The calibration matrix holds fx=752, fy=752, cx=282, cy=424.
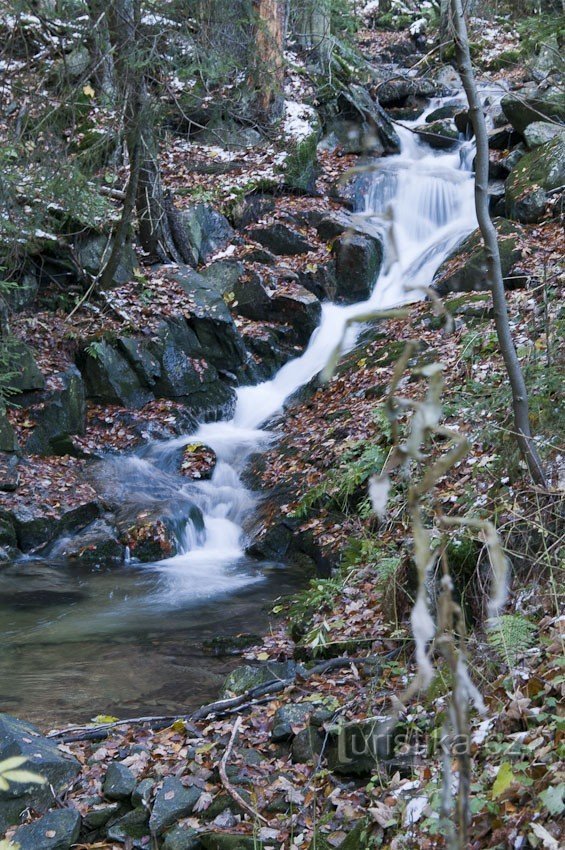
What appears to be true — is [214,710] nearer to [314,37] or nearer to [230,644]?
[230,644]

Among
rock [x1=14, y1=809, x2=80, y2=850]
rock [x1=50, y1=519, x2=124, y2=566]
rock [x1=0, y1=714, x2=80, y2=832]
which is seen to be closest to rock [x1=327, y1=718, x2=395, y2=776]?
rock [x1=14, y1=809, x2=80, y2=850]

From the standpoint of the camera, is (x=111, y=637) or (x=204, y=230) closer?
(x=111, y=637)

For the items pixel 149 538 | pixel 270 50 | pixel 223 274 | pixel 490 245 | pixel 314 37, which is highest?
pixel 314 37

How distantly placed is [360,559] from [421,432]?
5170 mm

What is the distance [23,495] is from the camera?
9.70 meters

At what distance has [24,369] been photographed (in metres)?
10.6

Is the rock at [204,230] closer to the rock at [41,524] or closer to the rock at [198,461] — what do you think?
the rock at [198,461]

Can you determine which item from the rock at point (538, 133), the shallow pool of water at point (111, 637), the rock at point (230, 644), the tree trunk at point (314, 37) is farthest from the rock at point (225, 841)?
the tree trunk at point (314, 37)

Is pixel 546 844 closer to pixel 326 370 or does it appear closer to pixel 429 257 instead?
pixel 326 370

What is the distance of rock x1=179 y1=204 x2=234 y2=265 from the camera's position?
564 inches

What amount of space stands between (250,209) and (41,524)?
8.50 metres

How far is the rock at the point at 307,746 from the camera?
3.93m

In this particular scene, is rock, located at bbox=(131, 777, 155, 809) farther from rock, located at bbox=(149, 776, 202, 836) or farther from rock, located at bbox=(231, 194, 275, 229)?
rock, located at bbox=(231, 194, 275, 229)

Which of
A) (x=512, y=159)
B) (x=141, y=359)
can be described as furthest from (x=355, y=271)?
(x=141, y=359)
